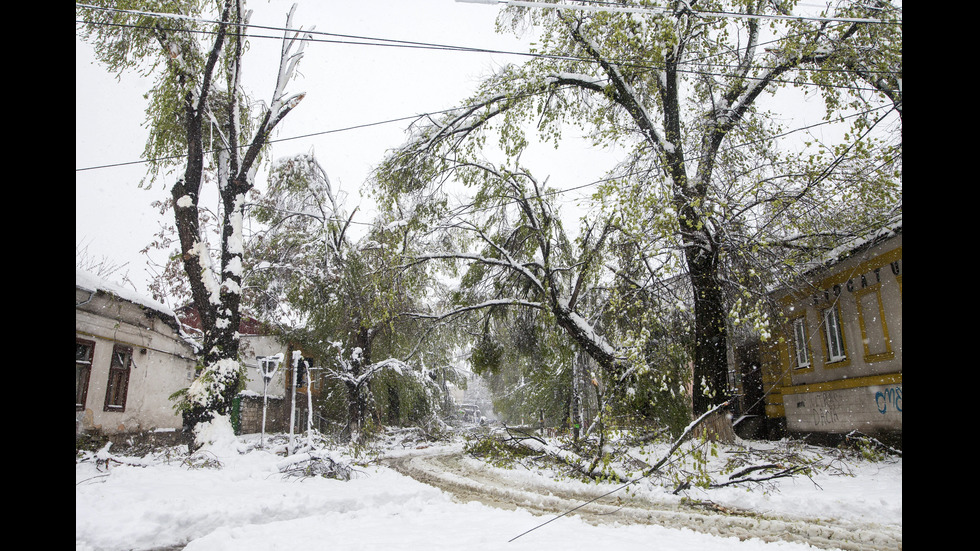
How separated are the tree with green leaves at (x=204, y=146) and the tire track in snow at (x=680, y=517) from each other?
16.9ft

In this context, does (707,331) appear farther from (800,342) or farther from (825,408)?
(800,342)

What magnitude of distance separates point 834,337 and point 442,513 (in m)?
10.8

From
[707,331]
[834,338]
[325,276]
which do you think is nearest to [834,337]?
[834,338]

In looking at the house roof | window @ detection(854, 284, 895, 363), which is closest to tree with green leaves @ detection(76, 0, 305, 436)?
the house roof

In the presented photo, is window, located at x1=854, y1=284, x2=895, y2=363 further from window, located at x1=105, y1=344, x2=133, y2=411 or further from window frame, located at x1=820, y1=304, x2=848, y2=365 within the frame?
window, located at x1=105, y1=344, x2=133, y2=411

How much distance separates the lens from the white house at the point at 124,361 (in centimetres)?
1020

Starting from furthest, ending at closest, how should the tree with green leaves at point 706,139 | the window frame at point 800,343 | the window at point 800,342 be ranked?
the window at point 800,342
the window frame at point 800,343
the tree with green leaves at point 706,139

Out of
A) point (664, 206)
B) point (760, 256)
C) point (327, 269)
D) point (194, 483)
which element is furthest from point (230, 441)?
point (760, 256)

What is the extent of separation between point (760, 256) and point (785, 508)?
4625 millimetres

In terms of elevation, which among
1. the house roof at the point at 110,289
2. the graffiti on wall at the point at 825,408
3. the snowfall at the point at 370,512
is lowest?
the snowfall at the point at 370,512

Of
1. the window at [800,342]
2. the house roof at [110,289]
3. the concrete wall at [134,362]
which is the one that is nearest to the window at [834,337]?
the window at [800,342]

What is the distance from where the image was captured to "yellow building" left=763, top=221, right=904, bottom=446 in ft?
31.9

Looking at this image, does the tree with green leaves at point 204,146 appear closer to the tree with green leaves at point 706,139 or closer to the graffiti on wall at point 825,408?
the tree with green leaves at point 706,139

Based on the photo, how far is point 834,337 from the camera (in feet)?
38.6
